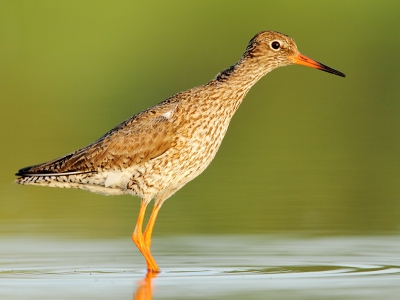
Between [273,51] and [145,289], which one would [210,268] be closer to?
[145,289]

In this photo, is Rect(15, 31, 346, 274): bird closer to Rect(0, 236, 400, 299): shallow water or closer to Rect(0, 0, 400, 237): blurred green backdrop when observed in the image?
Rect(0, 236, 400, 299): shallow water

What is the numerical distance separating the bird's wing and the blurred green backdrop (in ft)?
3.36

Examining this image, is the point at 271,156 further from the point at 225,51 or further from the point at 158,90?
the point at 225,51

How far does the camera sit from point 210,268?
39.6ft

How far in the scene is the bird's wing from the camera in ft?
42.2

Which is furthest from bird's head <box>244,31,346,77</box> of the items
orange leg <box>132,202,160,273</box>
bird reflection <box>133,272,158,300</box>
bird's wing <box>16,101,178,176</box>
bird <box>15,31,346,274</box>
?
bird reflection <box>133,272,158,300</box>

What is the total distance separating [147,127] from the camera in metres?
13.0

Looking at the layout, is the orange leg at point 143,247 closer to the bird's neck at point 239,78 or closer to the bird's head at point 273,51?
the bird's neck at point 239,78

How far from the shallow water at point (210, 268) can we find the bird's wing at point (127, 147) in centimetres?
91

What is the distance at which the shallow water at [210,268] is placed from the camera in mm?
10742

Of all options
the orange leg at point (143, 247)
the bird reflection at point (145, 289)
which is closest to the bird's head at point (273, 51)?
the orange leg at point (143, 247)

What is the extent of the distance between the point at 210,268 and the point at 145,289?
3.67 ft

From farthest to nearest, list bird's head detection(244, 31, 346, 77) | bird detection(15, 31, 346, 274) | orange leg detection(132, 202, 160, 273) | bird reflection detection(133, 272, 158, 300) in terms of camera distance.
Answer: bird's head detection(244, 31, 346, 77)
bird detection(15, 31, 346, 274)
orange leg detection(132, 202, 160, 273)
bird reflection detection(133, 272, 158, 300)

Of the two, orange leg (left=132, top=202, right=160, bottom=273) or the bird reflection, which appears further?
orange leg (left=132, top=202, right=160, bottom=273)
